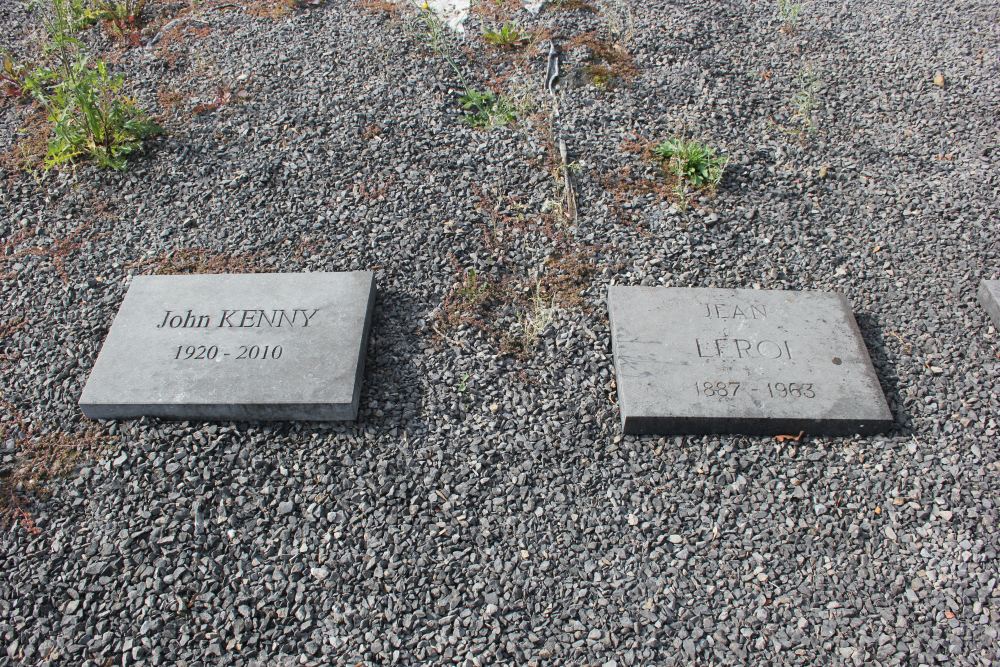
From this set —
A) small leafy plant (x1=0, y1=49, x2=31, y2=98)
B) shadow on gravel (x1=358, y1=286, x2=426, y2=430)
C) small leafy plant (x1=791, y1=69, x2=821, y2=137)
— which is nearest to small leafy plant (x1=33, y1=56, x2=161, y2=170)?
small leafy plant (x1=0, y1=49, x2=31, y2=98)

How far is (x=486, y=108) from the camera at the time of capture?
17.0ft

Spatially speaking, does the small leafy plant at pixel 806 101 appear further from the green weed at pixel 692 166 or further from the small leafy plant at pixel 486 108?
the small leafy plant at pixel 486 108

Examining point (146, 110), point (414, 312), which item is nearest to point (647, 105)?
point (414, 312)

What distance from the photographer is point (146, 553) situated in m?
3.05

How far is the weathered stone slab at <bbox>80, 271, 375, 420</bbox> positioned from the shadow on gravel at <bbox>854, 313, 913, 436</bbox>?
8.10 ft

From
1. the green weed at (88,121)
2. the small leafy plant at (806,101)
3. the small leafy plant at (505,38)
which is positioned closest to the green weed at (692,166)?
the small leafy plant at (806,101)

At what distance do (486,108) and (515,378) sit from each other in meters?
2.33

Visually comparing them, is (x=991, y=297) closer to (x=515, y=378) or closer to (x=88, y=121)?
(x=515, y=378)

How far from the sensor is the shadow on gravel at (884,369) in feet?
11.4

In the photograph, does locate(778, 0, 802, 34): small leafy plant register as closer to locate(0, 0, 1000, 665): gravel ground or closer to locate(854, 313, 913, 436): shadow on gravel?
locate(0, 0, 1000, 665): gravel ground

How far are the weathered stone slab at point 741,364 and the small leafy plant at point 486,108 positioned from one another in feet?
5.73

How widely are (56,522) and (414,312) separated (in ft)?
6.02

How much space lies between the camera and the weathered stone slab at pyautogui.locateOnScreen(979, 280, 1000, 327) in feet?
12.6

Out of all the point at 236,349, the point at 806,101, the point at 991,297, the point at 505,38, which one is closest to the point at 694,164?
the point at 806,101
